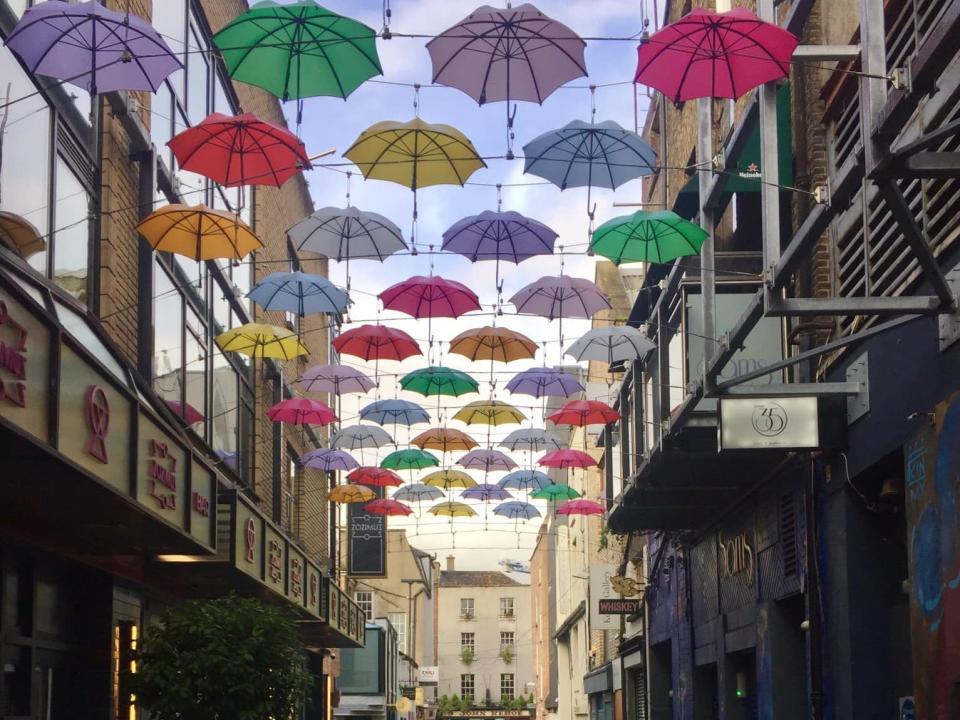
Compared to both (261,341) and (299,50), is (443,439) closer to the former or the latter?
(261,341)

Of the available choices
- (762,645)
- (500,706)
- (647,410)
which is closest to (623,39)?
(762,645)

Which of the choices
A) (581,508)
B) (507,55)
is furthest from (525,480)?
(507,55)

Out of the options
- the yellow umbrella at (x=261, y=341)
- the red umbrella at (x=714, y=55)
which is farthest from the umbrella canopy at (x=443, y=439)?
the red umbrella at (x=714, y=55)

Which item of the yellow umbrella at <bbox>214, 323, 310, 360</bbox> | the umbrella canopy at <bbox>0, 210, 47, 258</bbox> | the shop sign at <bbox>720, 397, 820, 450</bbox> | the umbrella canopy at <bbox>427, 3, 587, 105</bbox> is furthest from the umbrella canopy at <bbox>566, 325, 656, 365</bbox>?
the umbrella canopy at <bbox>0, 210, 47, 258</bbox>

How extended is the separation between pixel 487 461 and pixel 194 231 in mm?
12740

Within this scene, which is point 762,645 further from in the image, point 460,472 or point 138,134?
point 460,472

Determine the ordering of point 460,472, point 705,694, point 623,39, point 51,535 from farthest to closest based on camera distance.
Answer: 1. point 460,472
2. point 705,694
3. point 51,535
4. point 623,39

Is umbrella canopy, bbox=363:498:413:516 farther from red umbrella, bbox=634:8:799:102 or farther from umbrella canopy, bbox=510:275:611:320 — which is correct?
red umbrella, bbox=634:8:799:102

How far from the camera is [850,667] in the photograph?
14703mm

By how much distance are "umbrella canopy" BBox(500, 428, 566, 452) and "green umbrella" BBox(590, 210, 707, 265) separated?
1042 centimetres

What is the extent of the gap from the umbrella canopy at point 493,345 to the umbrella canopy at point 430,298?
1604 mm

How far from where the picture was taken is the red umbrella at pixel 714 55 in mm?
12156

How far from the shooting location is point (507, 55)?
1407 centimetres

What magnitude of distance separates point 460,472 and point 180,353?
10694 millimetres
